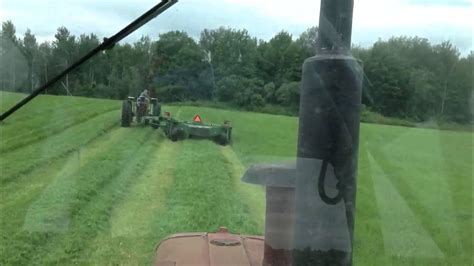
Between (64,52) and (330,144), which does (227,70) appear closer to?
(64,52)

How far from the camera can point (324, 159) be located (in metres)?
1.58

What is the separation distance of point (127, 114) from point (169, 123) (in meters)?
0.16

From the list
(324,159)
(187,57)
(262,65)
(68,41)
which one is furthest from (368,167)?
(68,41)

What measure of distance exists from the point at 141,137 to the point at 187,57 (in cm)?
48

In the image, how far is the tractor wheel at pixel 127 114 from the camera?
7.52 ft

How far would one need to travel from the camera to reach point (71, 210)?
272 cm

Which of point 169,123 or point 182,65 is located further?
point 169,123

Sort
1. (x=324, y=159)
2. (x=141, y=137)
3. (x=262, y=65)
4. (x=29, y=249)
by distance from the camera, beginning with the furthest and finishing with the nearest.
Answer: (x=29, y=249) < (x=141, y=137) < (x=262, y=65) < (x=324, y=159)

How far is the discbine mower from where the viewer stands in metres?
2.28

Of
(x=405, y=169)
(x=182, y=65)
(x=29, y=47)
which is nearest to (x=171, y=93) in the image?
(x=182, y=65)

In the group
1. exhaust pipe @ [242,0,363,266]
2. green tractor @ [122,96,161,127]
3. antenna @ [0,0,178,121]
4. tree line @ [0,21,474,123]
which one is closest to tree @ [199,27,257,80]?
tree line @ [0,21,474,123]

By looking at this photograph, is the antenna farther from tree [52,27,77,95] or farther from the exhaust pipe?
the exhaust pipe

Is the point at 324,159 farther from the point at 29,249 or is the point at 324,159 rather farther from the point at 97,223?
the point at 29,249

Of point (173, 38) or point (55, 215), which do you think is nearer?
point (173, 38)
